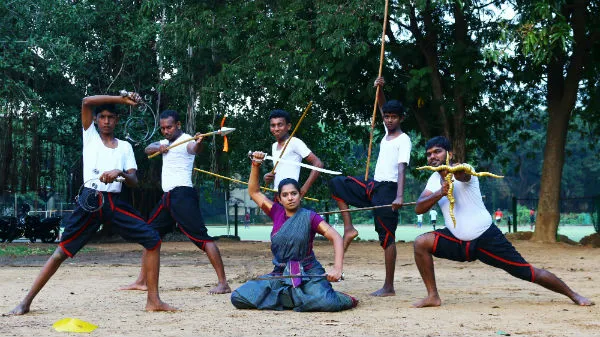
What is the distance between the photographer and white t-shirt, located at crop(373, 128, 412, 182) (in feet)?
27.1

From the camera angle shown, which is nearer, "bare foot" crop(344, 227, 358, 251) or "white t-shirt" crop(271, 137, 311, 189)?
"white t-shirt" crop(271, 137, 311, 189)

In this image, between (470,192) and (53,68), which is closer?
(470,192)

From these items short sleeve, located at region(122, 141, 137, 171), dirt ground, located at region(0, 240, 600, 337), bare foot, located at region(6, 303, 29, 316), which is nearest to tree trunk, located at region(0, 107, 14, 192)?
dirt ground, located at region(0, 240, 600, 337)

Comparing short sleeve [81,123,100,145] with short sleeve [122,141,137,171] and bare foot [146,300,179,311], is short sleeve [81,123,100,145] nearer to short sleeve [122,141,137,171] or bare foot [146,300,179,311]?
short sleeve [122,141,137,171]

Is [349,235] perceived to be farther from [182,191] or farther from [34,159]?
[34,159]

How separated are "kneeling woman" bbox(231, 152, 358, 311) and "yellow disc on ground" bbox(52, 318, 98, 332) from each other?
1.41 meters

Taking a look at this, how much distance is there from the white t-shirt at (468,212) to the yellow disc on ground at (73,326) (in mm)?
2822

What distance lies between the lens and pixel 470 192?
7.11m

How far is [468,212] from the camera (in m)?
7.12

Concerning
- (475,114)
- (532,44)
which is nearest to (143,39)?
(475,114)

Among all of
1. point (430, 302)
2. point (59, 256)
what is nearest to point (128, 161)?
point (59, 256)

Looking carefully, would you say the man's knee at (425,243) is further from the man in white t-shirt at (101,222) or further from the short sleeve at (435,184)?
the man in white t-shirt at (101,222)

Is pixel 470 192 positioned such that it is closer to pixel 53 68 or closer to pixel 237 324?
pixel 237 324

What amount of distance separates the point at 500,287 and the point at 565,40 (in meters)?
6.54
